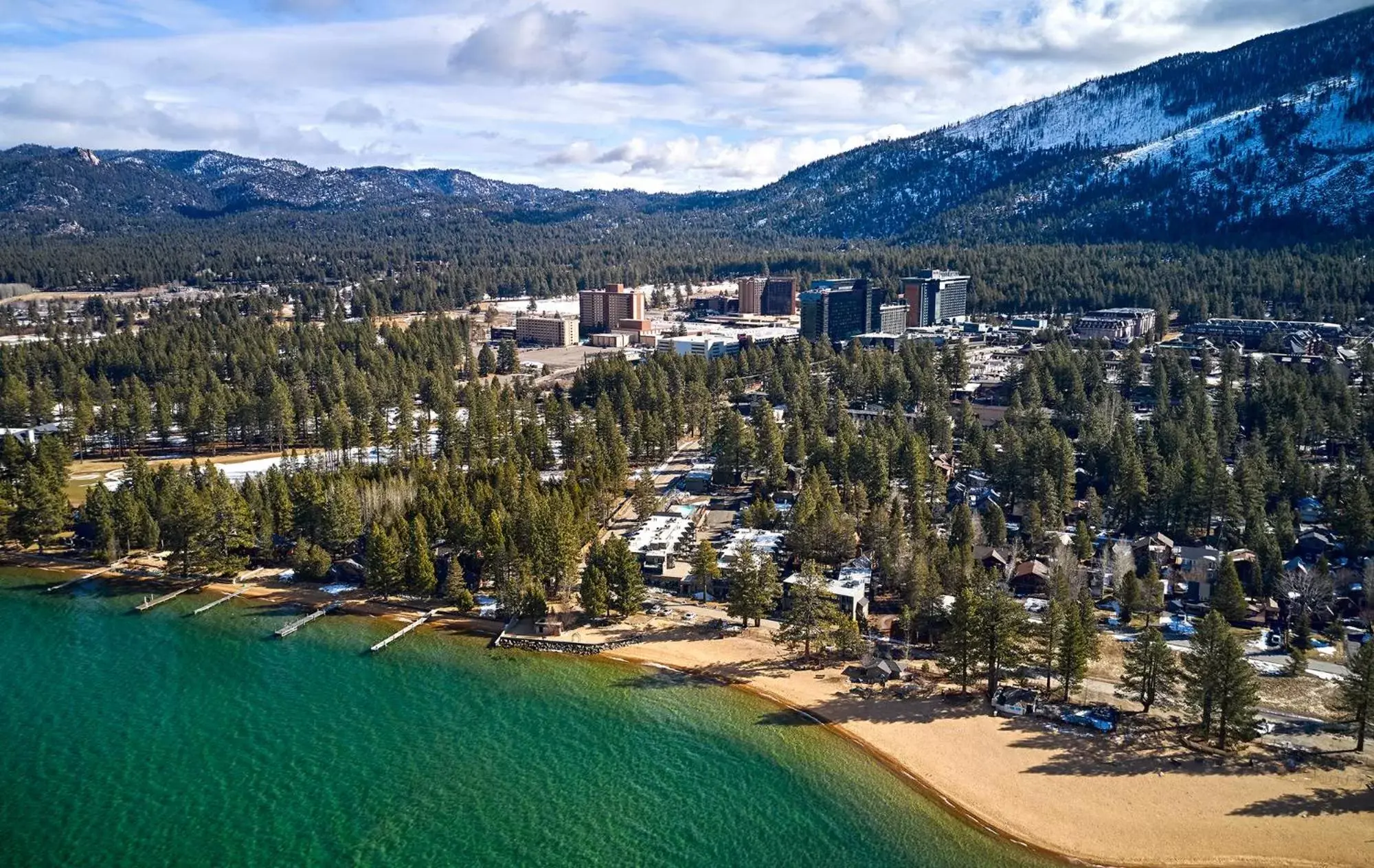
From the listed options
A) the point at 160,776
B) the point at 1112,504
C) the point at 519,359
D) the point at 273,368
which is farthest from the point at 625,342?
the point at 160,776

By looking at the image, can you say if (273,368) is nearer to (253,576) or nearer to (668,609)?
(253,576)

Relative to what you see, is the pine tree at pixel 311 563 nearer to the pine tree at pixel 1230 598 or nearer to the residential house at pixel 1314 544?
the pine tree at pixel 1230 598

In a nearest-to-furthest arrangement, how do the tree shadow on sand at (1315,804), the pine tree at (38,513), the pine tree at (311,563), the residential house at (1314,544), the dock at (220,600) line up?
the tree shadow on sand at (1315,804), the dock at (220,600), the residential house at (1314,544), the pine tree at (311,563), the pine tree at (38,513)

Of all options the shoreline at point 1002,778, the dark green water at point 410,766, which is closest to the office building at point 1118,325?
the shoreline at point 1002,778

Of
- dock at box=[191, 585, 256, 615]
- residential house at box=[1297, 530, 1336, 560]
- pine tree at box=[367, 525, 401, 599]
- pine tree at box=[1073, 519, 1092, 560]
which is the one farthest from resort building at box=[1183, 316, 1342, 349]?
dock at box=[191, 585, 256, 615]

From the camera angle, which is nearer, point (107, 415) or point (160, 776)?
point (160, 776)

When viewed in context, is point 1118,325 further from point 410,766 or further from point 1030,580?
point 410,766

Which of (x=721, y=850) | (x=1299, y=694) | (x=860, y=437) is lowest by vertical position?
(x=721, y=850)

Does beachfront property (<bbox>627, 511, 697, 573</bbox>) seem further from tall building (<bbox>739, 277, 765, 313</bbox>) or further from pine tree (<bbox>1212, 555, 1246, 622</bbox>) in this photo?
tall building (<bbox>739, 277, 765, 313</bbox>)
